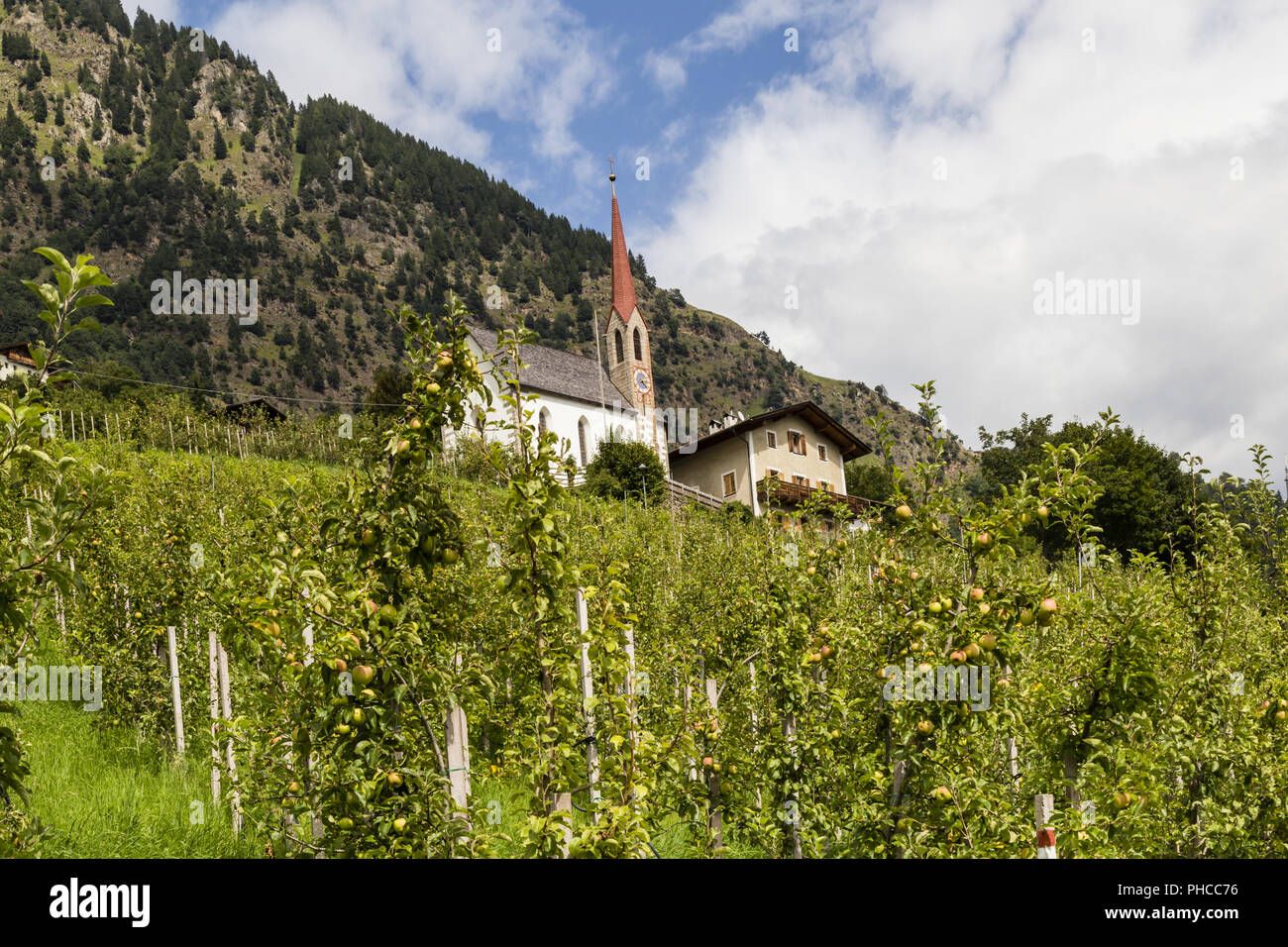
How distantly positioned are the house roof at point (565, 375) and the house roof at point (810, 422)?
7.81 metres

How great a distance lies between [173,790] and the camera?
9.81 meters

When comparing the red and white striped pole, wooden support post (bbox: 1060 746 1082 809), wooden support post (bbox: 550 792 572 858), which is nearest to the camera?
the red and white striped pole

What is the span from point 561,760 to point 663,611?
1049 centimetres

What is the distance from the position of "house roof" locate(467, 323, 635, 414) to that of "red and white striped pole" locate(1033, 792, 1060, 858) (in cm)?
5349

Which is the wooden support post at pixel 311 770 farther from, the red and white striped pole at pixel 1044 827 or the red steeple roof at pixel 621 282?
the red steeple roof at pixel 621 282

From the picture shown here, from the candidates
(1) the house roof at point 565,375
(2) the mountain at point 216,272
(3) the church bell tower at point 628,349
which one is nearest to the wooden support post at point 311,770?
(1) the house roof at point 565,375

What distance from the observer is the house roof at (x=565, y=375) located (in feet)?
200

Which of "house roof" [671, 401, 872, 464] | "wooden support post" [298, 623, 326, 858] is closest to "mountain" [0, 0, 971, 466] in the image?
"house roof" [671, 401, 872, 464]

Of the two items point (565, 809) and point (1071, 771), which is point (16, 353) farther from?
point (1071, 771)

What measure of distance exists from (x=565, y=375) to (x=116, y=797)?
56.7 metres

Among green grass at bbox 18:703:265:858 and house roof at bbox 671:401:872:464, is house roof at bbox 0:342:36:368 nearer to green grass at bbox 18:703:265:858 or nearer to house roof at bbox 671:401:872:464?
house roof at bbox 671:401:872:464

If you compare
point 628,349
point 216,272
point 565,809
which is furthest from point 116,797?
point 216,272

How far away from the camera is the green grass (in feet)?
27.7

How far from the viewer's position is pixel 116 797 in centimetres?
938
